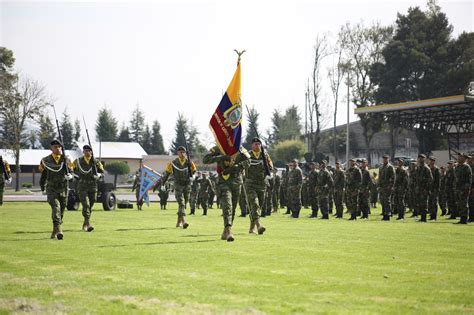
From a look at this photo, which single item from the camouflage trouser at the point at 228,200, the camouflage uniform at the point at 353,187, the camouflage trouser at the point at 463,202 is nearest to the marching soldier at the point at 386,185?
the camouflage uniform at the point at 353,187

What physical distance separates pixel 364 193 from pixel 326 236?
33.2 feet

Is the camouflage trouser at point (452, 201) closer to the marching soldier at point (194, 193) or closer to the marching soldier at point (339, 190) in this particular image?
the marching soldier at point (339, 190)

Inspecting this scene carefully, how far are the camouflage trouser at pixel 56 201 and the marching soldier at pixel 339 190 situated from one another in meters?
14.2

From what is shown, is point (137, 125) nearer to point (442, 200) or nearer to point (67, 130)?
point (67, 130)

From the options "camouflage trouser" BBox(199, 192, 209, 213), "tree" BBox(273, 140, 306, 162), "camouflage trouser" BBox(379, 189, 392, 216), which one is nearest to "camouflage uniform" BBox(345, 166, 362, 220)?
"camouflage trouser" BBox(379, 189, 392, 216)

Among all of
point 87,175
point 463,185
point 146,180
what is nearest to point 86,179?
point 87,175

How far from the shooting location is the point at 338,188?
96.6ft

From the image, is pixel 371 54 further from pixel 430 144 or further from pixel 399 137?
pixel 399 137

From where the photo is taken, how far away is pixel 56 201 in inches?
653

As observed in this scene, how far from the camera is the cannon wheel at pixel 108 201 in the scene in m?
34.2

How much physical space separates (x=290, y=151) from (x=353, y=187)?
176ft

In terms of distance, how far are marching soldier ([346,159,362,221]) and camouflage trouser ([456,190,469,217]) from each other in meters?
4.30

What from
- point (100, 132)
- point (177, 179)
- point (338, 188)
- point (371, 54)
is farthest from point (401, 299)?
point (100, 132)

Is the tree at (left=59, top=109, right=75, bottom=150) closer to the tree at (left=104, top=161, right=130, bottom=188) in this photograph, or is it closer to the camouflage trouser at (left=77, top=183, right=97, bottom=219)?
the tree at (left=104, top=161, right=130, bottom=188)
